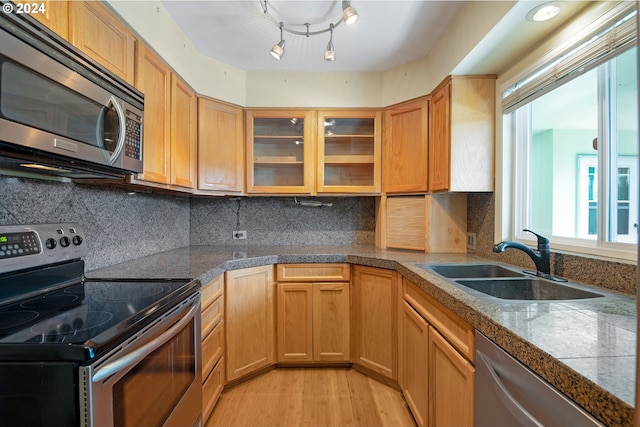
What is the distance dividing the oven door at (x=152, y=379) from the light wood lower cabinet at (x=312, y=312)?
83 centimetres

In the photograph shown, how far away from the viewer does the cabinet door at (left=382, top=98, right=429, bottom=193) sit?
6.92 ft

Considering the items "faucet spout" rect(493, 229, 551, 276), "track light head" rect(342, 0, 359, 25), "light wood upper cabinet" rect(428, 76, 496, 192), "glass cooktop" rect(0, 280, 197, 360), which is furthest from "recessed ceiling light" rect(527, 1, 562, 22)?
"glass cooktop" rect(0, 280, 197, 360)

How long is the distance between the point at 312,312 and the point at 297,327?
16 centimetres

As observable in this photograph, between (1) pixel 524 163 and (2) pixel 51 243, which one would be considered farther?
(1) pixel 524 163

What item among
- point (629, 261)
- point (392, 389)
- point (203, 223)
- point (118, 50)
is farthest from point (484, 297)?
point (203, 223)

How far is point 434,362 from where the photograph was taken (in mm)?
1297

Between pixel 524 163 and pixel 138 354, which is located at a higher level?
pixel 524 163

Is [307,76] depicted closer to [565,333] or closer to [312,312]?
[312,312]

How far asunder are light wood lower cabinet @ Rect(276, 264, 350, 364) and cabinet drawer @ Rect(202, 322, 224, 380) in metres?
0.46

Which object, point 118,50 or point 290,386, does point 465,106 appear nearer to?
point 118,50

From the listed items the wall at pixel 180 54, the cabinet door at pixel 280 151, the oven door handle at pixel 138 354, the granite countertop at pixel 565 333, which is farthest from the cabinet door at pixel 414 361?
the wall at pixel 180 54

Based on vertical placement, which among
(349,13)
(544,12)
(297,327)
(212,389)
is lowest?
(212,389)

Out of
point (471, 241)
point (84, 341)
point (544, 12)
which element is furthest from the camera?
point (471, 241)

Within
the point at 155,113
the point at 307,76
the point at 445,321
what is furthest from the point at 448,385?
the point at 307,76
